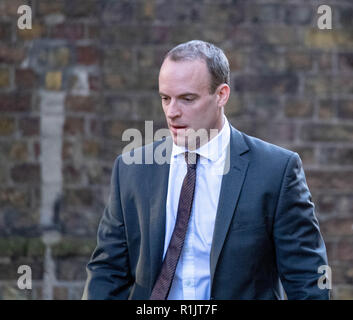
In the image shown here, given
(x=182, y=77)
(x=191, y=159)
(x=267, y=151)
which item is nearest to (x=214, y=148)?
(x=191, y=159)

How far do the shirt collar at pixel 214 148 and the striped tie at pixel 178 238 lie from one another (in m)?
0.06

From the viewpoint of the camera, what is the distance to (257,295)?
307cm

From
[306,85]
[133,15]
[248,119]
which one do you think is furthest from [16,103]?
[306,85]

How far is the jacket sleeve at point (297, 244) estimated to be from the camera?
298 cm

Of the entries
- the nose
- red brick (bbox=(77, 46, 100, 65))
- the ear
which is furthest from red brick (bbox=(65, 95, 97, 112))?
the nose

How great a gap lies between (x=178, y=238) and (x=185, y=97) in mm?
618

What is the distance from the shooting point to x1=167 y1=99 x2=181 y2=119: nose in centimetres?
303

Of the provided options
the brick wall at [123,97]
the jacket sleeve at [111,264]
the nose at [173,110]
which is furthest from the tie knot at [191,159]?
the brick wall at [123,97]

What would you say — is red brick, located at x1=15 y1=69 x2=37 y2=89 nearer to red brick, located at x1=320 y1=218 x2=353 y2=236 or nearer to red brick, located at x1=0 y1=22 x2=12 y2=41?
red brick, located at x1=0 y1=22 x2=12 y2=41

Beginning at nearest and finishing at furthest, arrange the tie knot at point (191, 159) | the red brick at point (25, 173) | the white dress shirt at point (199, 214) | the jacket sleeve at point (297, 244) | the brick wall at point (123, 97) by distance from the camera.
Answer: the jacket sleeve at point (297, 244) < the white dress shirt at point (199, 214) < the tie knot at point (191, 159) < the brick wall at point (123, 97) < the red brick at point (25, 173)

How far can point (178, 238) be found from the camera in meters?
3.10

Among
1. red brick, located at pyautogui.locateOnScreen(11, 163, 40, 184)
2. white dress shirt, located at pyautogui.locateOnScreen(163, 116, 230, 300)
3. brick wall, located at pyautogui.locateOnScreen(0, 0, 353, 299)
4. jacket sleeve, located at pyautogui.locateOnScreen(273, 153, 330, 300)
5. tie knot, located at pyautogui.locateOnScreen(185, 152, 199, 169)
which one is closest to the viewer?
jacket sleeve, located at pyautogui.locateOnScreen(273, 153, 330, 300)
